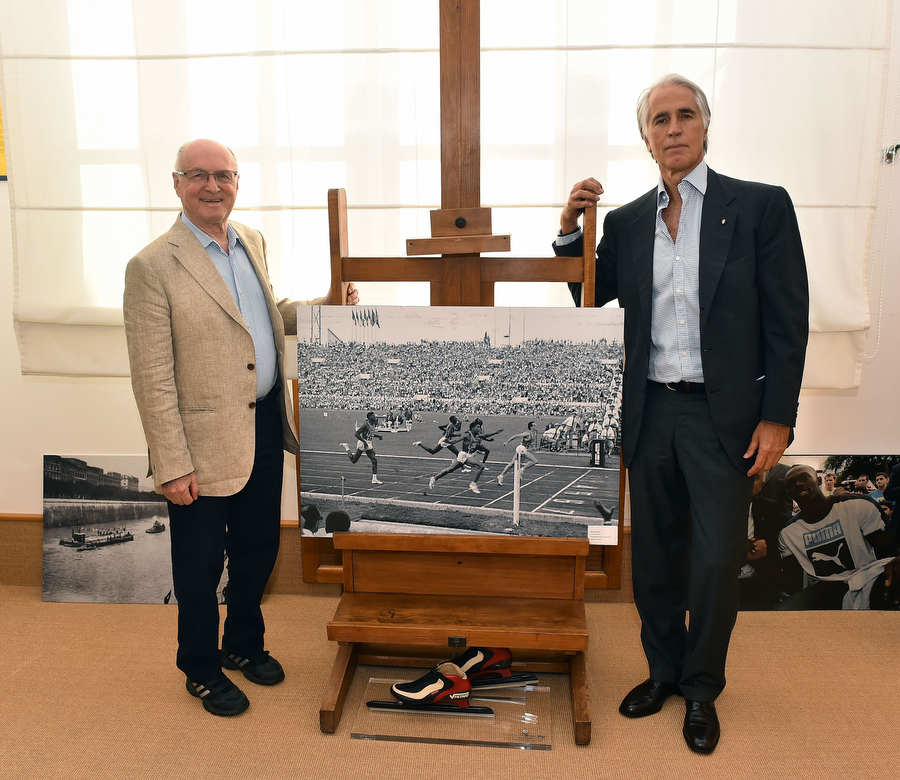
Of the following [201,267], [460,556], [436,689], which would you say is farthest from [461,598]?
[201,267]

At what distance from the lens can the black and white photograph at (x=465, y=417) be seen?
6.27 ft

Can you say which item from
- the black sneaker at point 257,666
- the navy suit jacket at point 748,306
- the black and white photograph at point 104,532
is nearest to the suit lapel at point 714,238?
the navy suit jacket at point 748,306

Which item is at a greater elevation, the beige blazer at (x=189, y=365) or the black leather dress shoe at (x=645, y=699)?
the beige blazer at (x=189, y=365)

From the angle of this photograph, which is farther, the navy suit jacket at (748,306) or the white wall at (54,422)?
the white wall at (54,422)

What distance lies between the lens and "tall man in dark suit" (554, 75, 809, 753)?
1786 mm

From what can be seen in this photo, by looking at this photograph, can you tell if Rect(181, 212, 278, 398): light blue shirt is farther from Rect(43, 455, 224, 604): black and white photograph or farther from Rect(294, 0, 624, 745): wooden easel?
Rect(43, 455, 224, 604): black and white photograph

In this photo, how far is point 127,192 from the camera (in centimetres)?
256

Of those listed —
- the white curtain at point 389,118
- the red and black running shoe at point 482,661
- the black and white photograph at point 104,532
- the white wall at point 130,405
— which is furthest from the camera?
the black and white photograph at point 104,532

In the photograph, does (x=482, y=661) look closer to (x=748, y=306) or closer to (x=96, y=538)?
(x=748, y=306)

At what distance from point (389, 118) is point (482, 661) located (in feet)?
5.70

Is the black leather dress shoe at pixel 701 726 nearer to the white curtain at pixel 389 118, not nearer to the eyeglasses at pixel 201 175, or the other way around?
the white curtain at pixel 389 118

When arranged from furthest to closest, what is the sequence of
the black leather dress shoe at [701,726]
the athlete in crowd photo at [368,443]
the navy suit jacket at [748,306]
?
the athlete in crowd photo at [368,443] < the black leather dress shoe at [701,726] < the navy suit jacket at [748,306]

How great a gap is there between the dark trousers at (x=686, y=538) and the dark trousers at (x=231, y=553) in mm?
1013

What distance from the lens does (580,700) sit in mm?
1981
